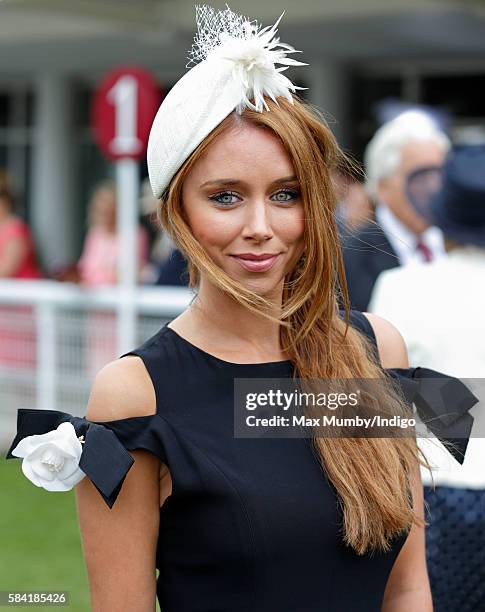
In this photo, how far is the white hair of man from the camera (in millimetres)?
5049

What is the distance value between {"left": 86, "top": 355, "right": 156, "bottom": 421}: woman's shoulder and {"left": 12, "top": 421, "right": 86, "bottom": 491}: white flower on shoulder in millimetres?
61

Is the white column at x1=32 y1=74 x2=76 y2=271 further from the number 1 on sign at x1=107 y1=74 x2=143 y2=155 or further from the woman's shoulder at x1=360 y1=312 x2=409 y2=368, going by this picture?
the woman's shoulder at x1=360 y1=312 x2=409 y2=368

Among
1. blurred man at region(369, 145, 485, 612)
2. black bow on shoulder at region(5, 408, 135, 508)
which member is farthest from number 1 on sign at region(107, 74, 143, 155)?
black bow on shoulder at region(5, 408, 135, 508)

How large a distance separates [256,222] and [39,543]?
461 centimetres

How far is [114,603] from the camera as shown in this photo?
2033 millimetres

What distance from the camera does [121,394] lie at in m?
2.02

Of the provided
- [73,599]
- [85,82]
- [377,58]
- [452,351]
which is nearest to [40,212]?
[85,82]

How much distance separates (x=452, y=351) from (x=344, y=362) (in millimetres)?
983

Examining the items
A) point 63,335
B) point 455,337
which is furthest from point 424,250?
point 63,335

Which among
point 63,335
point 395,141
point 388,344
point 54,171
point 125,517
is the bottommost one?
point 125,517

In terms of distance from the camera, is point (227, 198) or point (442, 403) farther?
point (442, 403)

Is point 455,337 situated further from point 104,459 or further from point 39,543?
point 39,543

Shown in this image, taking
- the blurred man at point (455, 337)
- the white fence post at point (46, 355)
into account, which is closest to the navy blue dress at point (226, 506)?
the blurred man at point (455, 337)

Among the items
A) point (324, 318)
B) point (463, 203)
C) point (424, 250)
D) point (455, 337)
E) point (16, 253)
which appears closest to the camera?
point (324, 318)
